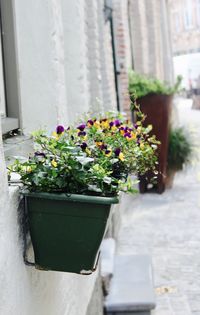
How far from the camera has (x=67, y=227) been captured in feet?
6.35


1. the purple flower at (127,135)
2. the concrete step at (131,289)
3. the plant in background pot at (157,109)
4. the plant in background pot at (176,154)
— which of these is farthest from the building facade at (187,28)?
the purple flower at (127,135)

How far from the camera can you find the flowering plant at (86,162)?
1944 mm

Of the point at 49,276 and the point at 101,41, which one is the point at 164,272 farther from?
the point at 49,276

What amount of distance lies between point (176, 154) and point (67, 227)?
6736 millimetres

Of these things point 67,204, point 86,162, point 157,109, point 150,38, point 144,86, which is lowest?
point 67,204

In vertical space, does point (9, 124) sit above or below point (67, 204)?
above

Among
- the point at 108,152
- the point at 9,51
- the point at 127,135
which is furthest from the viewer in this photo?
the point at 9,51

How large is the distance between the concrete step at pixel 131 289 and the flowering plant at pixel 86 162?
1.65 meters

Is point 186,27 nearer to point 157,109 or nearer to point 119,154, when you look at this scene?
point 157,109

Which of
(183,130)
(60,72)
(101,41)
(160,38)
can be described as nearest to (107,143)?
(60,72)

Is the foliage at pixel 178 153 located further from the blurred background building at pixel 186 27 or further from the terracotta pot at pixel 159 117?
the blurred background building at pixel 186 27

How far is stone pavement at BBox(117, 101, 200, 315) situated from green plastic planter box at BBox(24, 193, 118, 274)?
2285mm

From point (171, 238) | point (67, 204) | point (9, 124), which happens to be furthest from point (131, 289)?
point (67, 204)

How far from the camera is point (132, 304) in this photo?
3803 millimetres
